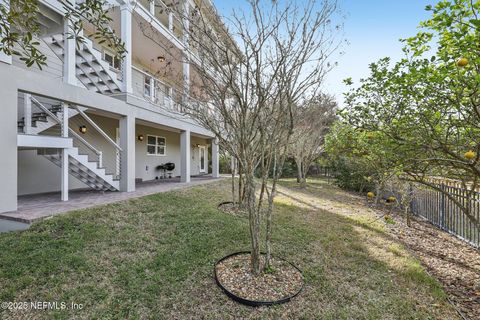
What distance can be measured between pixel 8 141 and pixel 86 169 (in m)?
2.29

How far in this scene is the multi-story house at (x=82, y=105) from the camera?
5.38 meters

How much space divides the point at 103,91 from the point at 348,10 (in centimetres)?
823

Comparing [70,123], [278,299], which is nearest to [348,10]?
[278,299]

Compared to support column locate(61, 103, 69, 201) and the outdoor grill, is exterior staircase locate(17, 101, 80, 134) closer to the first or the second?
support column locate(61, 103, 69, 201)

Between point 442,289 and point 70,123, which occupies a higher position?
point 70,123

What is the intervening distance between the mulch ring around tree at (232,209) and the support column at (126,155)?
3335mm

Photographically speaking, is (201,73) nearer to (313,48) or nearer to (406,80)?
(313,48)

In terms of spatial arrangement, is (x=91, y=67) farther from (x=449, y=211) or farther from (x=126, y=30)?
(x=449, y=211)

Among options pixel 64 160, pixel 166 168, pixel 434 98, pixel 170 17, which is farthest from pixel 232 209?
pixel 166 168

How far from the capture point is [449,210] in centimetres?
711

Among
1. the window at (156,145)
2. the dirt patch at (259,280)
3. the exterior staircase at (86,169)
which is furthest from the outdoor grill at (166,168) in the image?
the dirt patch at (259,280)

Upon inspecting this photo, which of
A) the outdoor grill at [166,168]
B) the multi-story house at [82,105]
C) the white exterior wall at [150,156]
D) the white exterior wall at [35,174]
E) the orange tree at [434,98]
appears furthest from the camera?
the outdoor grill at [166,168]

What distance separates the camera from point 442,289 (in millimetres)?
3934

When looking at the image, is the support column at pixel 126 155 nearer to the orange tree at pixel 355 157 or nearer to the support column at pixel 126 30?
the support column at pixel 126 30
